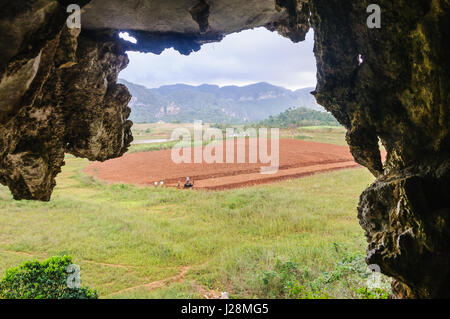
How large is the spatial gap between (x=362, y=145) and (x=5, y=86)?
565 cm

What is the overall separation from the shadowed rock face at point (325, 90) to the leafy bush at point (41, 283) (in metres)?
2.02

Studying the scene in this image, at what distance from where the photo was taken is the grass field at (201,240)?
8391mm

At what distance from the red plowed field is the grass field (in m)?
4.48

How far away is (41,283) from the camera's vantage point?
6.52 m

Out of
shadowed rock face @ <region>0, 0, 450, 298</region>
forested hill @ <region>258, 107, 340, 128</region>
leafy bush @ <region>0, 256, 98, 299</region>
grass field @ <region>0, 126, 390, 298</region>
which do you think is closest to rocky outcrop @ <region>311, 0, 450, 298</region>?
shadowed rock face @ <region>0, 0, 450, 298</region>

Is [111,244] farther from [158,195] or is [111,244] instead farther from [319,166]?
[319,166]

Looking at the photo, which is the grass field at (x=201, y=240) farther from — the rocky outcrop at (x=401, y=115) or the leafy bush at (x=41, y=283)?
the rocky outcrop at (x=401, y=115)

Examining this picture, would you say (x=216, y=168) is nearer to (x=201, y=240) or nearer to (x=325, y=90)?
(x=201, y=240)

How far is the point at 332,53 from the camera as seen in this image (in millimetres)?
5199

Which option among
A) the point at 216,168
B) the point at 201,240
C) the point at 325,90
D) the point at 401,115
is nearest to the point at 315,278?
the point at 201,240

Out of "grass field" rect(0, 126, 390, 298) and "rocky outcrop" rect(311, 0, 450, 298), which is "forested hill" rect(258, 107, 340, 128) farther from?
"rocky outcrop" rect(311, 0, 450, 298)

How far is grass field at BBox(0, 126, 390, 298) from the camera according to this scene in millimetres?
8391

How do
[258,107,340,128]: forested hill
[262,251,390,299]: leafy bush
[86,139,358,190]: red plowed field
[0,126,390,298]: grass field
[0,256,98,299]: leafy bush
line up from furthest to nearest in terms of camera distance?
[258,107,340,128]: forested hill, [86,139,358,190]: red plowed field, [0,126,390,298]: grass field, [262,251,390,299]: leafy bush, [0,256,98,299]: leafy bush
